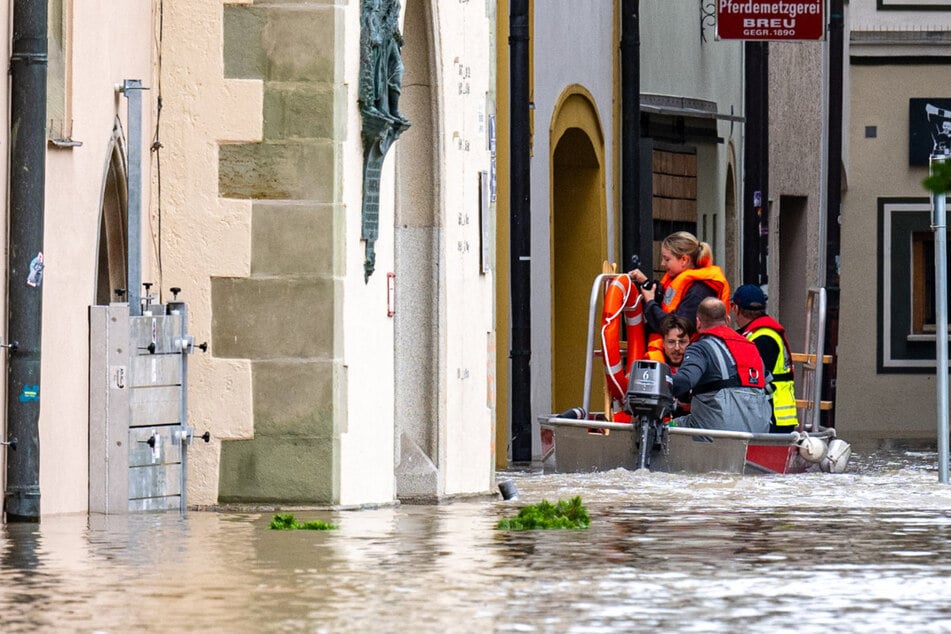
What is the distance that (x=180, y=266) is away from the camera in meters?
12.1

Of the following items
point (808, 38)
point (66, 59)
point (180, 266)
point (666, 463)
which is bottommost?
point (666, 463)

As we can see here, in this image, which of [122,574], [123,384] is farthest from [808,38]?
[122,574]

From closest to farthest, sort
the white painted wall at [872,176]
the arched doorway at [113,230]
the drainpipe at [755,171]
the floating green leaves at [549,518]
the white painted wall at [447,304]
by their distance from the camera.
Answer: the floating green leaves at [549,518] < the arched doorway at [113,230] < the white painted wall at [447,304] < the drainpipe at [755,171] < the white painted wall at [872,176]

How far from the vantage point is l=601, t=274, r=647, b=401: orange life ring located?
704 inches

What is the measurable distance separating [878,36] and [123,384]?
2602cm

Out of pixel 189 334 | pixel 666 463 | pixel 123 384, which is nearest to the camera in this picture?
pixel 123 384

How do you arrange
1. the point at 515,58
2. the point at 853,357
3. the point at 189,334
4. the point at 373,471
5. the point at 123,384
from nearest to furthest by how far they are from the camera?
the point at 123,384 → the point at 189,334 → the point at 373,471 → the point at 515,58 → the point at 853,357

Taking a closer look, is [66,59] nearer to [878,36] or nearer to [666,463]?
[666,463]

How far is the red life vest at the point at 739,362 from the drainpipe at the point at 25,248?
7.40 meters

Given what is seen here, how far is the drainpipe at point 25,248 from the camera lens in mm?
10070

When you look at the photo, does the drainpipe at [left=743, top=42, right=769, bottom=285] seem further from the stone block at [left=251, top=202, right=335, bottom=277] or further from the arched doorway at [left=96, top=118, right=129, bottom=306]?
the arched doorway at [left=96, top=118, right=129, bottom=306]

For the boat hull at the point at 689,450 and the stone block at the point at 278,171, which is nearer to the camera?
the stone block at the point at 278,171

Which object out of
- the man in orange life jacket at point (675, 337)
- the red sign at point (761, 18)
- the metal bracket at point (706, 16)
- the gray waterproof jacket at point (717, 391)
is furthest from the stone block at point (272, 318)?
the metal bracket at point (706, 16)

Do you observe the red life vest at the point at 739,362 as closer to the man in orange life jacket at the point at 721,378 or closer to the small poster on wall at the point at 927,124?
the man in orange life jacket at the point at 721,378
